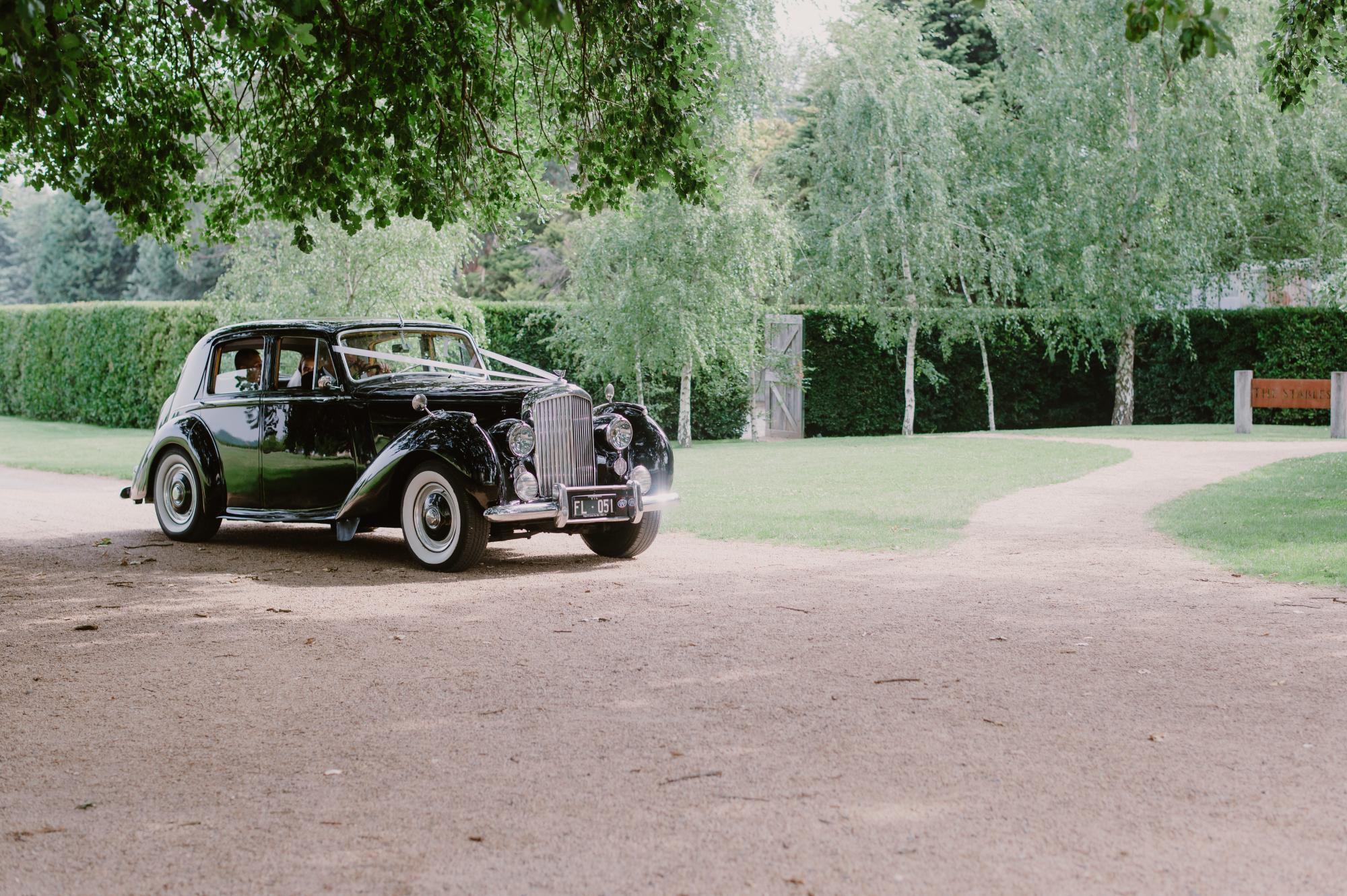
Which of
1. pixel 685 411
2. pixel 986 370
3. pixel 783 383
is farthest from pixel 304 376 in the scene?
pixel 986 370

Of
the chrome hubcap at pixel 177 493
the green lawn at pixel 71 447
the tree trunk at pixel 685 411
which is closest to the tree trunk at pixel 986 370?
the tree trunk at pixel 685 411

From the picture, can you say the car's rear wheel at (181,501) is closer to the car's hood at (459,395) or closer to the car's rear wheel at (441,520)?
the car's hood at (459,395)

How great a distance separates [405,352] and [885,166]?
1471cm

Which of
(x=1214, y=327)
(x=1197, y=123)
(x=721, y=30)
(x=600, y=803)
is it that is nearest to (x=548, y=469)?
(x=600, y=803)

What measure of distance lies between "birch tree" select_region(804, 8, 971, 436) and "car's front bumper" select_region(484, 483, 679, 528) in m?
14.8

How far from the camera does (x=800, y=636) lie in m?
6.89

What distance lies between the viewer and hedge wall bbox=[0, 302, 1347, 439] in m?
25.7

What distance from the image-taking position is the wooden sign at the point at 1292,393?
920 inches

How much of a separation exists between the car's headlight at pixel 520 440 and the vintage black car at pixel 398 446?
0.4 inches

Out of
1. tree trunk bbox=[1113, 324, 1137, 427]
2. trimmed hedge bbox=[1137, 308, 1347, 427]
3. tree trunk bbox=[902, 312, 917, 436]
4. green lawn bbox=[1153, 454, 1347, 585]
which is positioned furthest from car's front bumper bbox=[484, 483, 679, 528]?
trimmed hedge bbox=[1137, 308, 1347, 427]

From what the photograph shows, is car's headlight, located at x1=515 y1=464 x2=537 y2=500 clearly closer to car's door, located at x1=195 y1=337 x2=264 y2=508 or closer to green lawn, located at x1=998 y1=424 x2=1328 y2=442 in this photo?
car's door, located at x1=195 y1=337 x2=264 y2=508

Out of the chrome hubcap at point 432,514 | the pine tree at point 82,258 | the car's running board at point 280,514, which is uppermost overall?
the pine tree at point 82,258

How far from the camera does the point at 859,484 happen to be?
15289 mm

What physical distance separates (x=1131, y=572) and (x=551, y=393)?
4.14m
